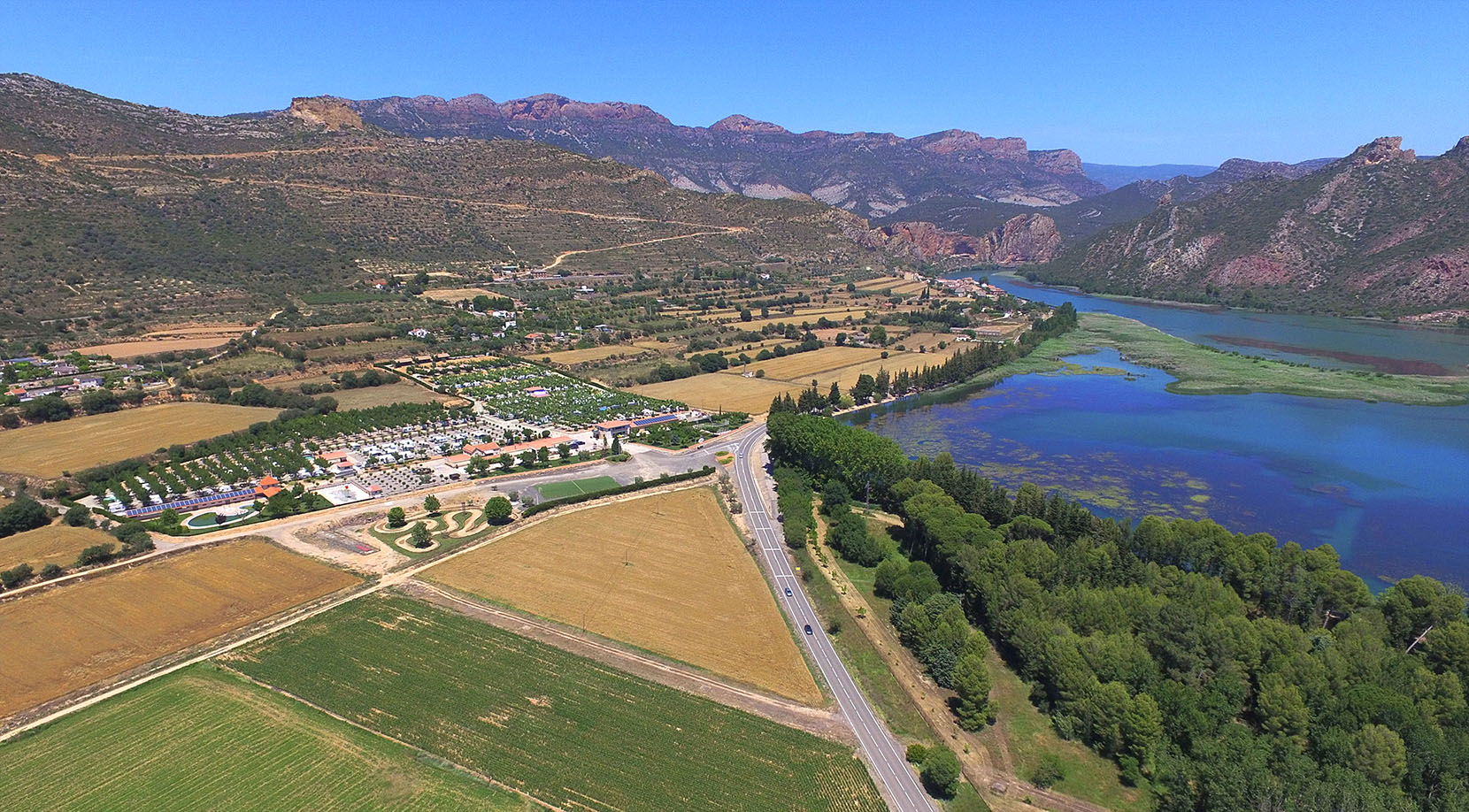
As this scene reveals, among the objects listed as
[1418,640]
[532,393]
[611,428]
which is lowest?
[1418,640]

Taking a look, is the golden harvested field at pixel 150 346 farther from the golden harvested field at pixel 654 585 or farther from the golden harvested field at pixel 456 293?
the golden harvested field at pixel 654 585

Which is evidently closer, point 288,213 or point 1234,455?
point 1234,455

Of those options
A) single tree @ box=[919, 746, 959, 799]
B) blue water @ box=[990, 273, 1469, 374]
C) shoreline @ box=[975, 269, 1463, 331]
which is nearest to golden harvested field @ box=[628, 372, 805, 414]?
single tree @ box=[919, 746, 959, 799]

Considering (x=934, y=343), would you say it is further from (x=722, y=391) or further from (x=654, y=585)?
(x=654, y=585)

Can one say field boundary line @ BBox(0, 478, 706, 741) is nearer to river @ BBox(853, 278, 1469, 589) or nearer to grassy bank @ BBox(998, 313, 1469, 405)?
river @ BBox(853, 278, 1469, 589)

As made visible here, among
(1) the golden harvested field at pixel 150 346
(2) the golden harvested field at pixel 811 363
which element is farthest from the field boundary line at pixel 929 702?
(1) the golden harvested field at pixel 150 346

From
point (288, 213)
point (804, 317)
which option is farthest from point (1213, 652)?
point (288, 213)
